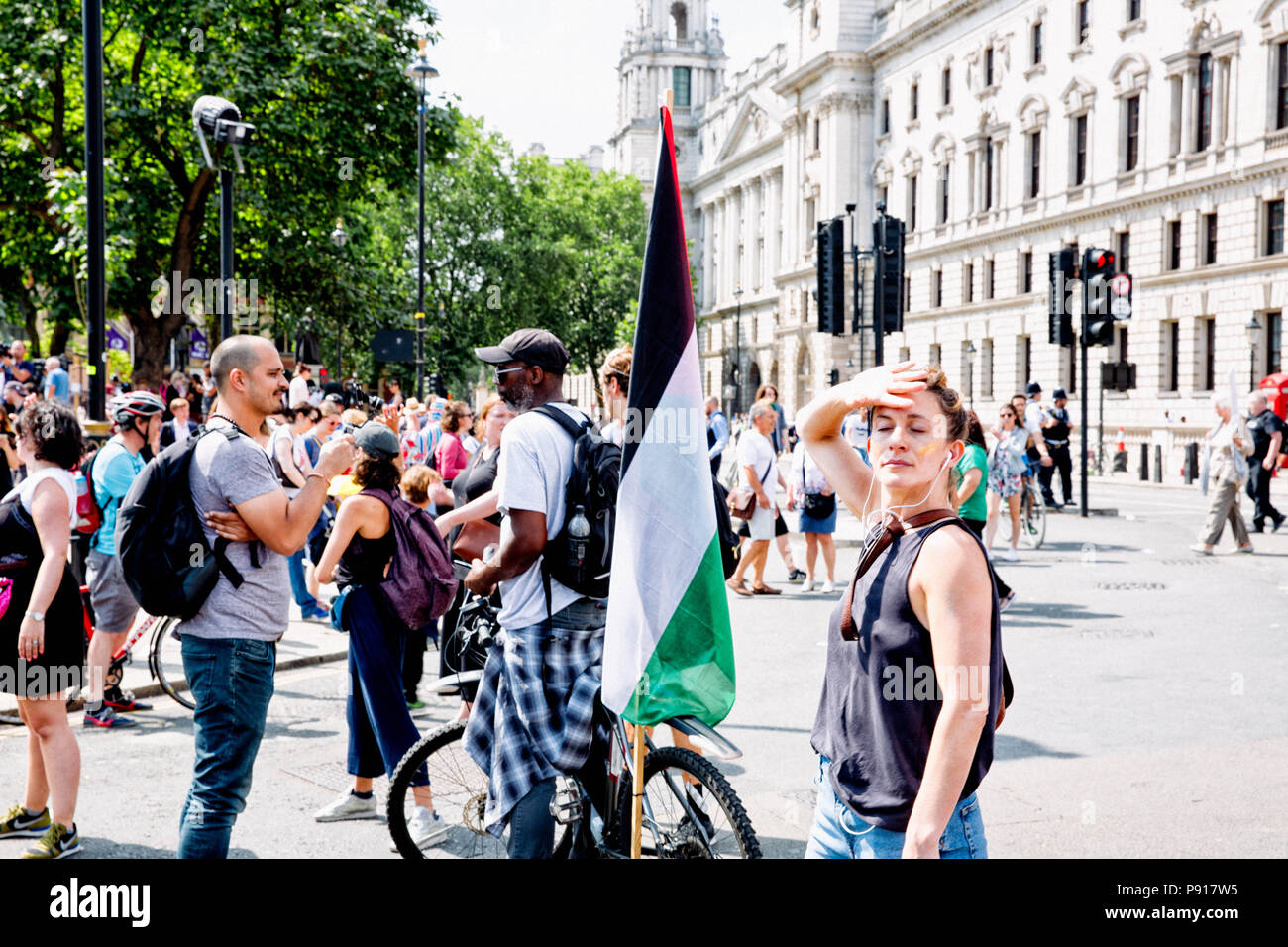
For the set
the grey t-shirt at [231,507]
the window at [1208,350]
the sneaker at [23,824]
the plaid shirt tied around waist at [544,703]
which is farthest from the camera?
the window at [1208,350]

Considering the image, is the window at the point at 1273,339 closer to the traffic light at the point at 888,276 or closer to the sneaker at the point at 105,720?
the traffic light at the point at 888,276

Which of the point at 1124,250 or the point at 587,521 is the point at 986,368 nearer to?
the point at 1124,250

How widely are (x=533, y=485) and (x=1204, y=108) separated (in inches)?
1623

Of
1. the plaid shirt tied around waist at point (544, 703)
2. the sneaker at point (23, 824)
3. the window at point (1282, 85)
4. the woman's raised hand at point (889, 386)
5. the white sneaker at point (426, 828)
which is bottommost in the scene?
the sneaker at point (23, 824)

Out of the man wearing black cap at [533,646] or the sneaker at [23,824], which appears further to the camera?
the sneaker at [23,824]

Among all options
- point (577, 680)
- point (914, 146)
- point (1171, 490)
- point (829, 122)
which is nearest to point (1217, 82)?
point (1171, 490)

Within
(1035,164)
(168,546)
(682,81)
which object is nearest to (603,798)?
(168,546)

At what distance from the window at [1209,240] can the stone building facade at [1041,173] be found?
0.22 ft

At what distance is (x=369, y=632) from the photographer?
5.40 m

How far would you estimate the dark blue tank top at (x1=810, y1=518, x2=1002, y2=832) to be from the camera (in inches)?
101

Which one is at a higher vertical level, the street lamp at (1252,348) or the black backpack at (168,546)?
the street lamp at (1252,348)

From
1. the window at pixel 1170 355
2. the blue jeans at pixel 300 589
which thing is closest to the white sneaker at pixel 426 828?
the blue jeans at pixel 300 589

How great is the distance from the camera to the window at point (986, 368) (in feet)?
177
